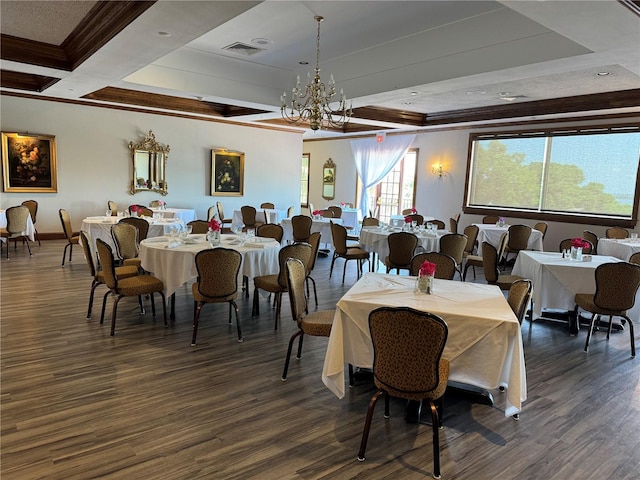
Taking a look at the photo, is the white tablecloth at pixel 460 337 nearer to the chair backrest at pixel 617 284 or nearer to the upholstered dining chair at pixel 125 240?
the chair backrest at pixel 617 284

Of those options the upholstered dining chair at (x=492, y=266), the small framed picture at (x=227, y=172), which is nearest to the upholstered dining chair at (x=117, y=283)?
the upholstered dining chair at (x=492, y=266)

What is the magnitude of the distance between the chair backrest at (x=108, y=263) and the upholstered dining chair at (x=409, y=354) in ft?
10.1

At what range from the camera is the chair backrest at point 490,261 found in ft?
18.0

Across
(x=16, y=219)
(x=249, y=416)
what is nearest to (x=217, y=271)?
(x=249, y=416)

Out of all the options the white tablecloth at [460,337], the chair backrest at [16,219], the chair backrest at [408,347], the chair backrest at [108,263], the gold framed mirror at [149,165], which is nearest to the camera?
the chair backrest at [408,347]

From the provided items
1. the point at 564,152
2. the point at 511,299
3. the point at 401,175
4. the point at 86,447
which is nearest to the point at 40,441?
the point at 86,447

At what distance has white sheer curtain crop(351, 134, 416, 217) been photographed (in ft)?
43.5

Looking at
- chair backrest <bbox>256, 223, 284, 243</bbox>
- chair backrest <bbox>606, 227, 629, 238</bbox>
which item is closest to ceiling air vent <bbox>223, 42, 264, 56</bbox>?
chair backrest <bbox>256, 223, 284, 243</bbox>

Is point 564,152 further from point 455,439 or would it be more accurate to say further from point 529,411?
point 455,439

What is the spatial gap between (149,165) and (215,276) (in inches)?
309

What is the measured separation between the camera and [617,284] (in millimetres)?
4562

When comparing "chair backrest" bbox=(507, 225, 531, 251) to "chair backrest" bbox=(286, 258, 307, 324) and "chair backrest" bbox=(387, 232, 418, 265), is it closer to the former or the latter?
"chair backrest" bbox=(387, 232, 418, 265)

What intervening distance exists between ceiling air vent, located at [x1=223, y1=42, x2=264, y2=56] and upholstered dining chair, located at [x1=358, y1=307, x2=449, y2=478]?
5.71 metres

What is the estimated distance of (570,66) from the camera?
5.25m
